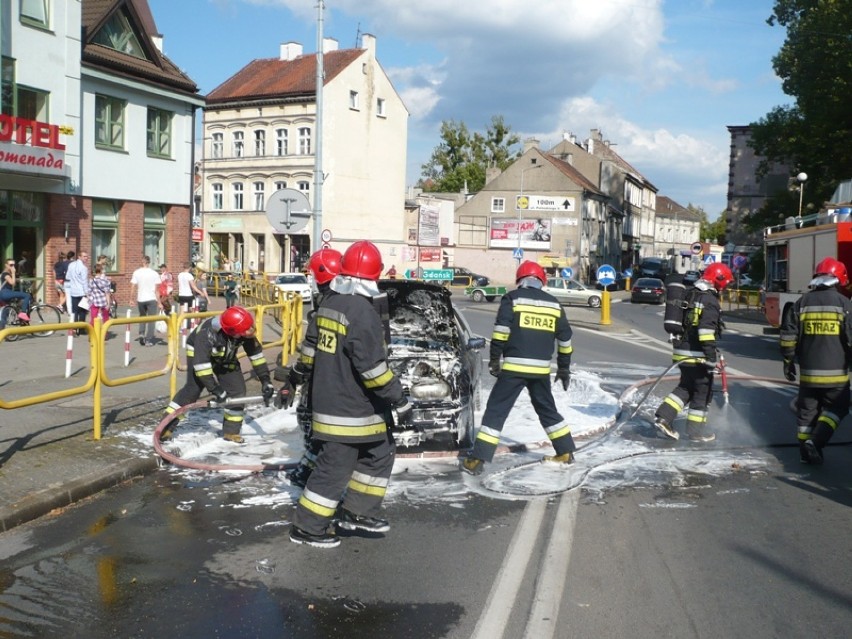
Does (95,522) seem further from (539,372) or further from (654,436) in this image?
(654,436)

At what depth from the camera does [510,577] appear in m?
4.94

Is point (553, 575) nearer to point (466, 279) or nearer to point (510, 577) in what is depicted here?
point (510, 577)

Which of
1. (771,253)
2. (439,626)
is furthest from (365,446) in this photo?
(771,253)

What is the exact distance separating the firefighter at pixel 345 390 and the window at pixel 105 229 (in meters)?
21.7

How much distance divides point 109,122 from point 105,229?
3.09 meters

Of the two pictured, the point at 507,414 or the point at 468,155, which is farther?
the point at 468,155

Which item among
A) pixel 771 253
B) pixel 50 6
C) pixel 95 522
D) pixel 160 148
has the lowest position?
pixel 95 522

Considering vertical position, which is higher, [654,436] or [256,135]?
[256,135]

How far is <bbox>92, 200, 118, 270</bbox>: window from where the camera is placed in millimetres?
25297

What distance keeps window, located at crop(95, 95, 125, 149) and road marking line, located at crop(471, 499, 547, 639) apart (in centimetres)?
2228

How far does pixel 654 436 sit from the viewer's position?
30.0 ft

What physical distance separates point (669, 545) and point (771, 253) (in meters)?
18.7

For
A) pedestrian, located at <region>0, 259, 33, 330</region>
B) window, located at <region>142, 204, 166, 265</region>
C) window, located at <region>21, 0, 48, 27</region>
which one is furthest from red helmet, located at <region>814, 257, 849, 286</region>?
window, located at <region>142, 204, 166, 265</region>

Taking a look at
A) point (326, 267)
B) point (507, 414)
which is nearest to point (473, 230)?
point (326, 267)
